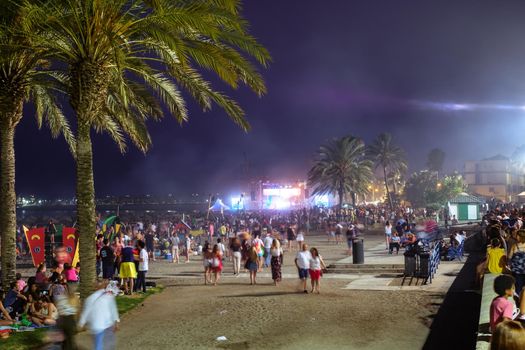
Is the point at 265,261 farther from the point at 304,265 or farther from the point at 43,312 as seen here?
the point at 43,312

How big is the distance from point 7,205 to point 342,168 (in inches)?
1669

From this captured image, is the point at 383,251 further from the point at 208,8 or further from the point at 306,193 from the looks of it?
the point at 306,193

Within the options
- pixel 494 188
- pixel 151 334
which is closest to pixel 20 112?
pixel 151 334

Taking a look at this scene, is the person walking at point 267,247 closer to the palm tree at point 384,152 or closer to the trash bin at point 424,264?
the trash bin at point 424,264

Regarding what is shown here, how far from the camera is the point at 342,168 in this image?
52656mm

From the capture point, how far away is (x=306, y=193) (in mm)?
88000

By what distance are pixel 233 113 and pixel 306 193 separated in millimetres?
76562

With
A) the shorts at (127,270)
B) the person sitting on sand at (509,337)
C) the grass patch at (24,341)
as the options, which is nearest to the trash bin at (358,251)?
the shorts at (127,270)

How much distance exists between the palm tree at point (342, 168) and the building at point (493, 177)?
42.8m

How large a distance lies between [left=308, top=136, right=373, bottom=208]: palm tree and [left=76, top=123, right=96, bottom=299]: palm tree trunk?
42479mm

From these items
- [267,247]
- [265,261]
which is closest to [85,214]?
[267,247]

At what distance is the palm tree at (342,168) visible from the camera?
52469 mm

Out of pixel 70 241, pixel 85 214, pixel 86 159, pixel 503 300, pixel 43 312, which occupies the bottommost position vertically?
pixel 43 312

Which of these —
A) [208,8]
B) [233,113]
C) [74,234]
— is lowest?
[74,234]
